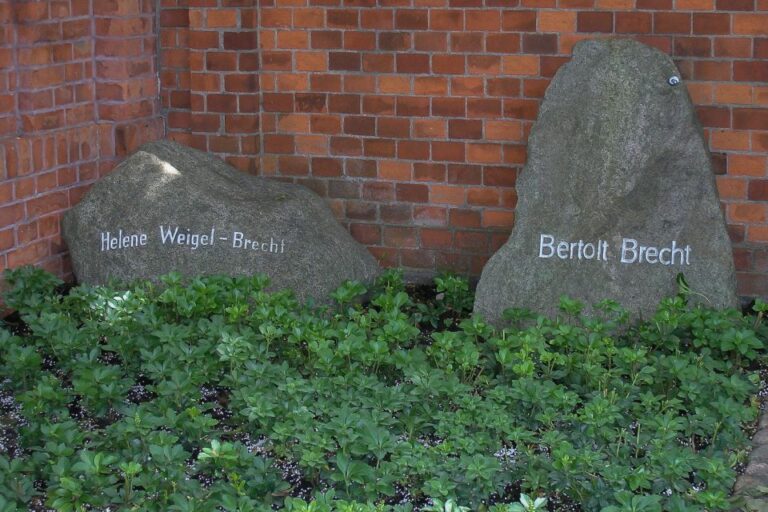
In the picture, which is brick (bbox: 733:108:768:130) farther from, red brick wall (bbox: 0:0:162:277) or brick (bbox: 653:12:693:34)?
red brick wall (bbox: 0:0:162:277)

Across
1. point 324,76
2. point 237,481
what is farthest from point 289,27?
point 237,481

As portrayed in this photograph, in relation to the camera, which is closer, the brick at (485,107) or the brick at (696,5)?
the brick at (696,5)

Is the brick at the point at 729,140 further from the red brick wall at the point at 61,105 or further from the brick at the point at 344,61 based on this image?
the red brick wall at the point at 61,105

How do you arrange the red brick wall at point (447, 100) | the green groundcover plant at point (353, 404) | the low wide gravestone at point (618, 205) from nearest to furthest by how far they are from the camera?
the green groundcover plant at point (353, 404)
the low wide gravestone at point (618, 205)
the red brick wall at point (447, 100)

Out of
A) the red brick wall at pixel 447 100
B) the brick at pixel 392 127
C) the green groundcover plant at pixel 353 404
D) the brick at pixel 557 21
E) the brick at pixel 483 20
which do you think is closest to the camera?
the green groundcover plant at pixel 353 404

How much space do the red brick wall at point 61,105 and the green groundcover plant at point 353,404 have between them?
1.56ft

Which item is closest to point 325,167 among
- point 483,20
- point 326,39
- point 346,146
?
point 346,146

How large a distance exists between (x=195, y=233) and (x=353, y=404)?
5.81 ft

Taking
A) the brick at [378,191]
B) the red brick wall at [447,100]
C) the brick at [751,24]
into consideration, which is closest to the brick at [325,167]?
the red brick wall at [447,100]

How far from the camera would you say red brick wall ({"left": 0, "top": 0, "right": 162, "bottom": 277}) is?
5352 mm

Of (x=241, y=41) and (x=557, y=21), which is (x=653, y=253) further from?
(x=241, y=41)

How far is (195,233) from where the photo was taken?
17.8 feet

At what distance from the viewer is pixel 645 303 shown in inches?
197

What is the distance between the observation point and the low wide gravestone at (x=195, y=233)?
17.6 feet
